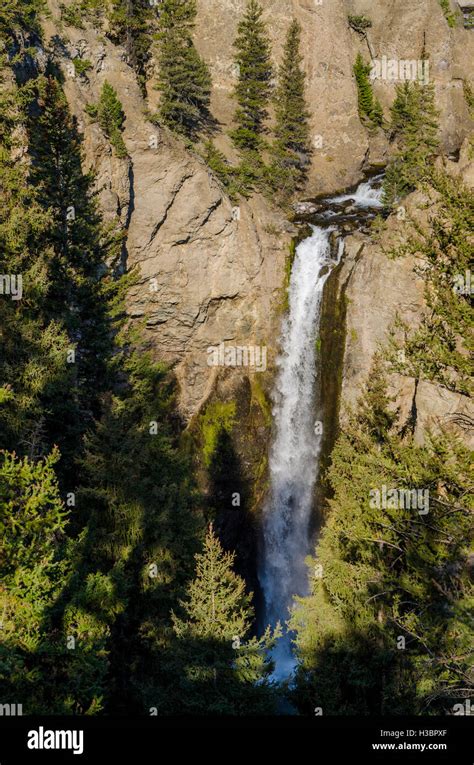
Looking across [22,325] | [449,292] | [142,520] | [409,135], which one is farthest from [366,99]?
[142,520]

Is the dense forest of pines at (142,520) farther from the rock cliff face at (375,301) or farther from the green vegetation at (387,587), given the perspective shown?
the rock cliff face at (375,301)

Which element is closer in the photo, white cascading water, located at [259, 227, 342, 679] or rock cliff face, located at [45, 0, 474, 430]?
rock cliff face, located at [45, 0, 474, 430]

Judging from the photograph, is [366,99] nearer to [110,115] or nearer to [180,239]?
[180,239]

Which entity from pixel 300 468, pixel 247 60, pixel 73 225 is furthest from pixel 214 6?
pixel 300 468

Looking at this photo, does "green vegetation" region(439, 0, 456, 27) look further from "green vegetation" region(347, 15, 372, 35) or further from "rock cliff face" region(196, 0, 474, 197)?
"green vegetation" region(347, 15, 372, 35)

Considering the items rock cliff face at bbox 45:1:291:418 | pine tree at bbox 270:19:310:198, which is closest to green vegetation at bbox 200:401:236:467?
rock cliff face at bbox 45:1:291:418
